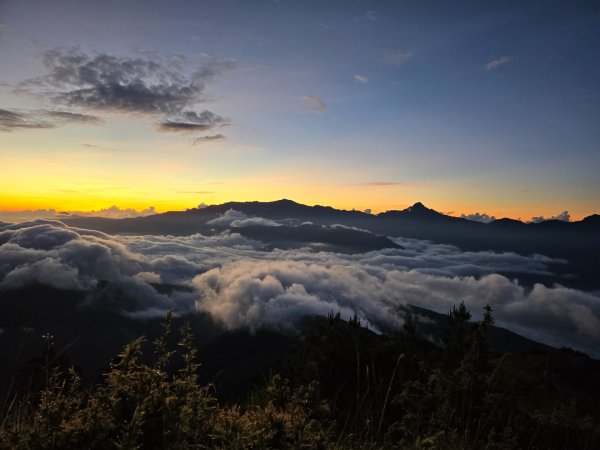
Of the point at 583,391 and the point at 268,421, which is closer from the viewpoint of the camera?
the point at 268,421

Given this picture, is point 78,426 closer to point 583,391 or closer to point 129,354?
point 129,354

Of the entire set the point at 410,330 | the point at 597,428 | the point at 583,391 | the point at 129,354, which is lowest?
the point at 583,391

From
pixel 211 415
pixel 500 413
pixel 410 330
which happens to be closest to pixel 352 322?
pixel 410 330

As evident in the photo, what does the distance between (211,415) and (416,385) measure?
3.59 metres

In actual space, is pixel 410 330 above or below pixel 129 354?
below

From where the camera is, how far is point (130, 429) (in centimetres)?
270

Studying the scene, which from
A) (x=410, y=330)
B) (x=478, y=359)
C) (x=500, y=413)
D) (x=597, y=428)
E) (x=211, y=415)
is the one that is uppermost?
(x=211, y=415)

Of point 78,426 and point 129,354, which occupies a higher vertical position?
point 129,354

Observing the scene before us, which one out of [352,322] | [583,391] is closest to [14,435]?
[352,322]

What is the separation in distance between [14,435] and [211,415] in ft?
4.38

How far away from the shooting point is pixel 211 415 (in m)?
3.26

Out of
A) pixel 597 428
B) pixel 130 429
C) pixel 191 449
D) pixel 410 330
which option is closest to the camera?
pixel 130 429

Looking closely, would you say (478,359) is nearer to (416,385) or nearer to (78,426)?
(416,385)

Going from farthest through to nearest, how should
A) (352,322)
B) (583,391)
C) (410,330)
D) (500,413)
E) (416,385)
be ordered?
1. (583,391)
2. (352,322)
3. (410,330)
4. (500,413)
5. (416,385)
